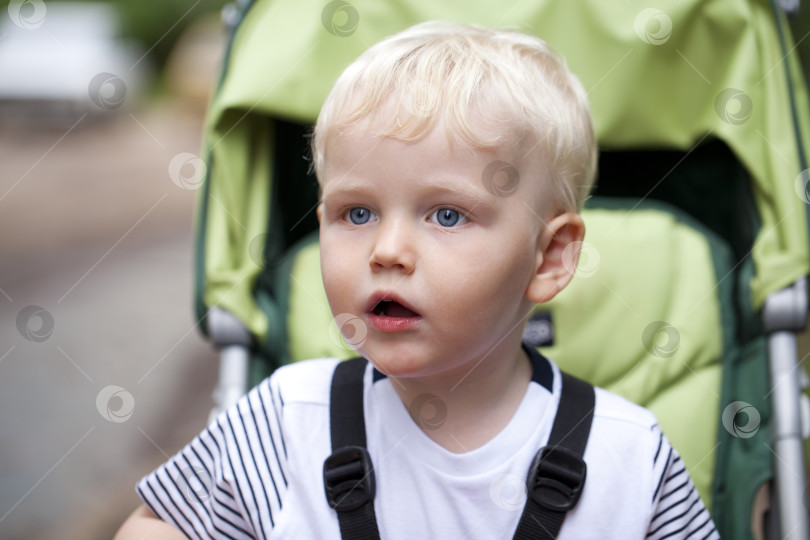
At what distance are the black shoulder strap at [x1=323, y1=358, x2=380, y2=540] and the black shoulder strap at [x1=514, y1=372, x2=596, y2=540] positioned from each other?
0.18m

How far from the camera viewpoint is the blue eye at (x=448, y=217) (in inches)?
33.8

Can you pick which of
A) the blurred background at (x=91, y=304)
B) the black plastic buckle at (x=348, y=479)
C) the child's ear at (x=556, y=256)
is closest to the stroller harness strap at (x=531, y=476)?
the black plastic buckle at (x=348, y=479)

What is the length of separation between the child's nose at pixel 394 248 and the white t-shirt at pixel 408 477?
243 mm

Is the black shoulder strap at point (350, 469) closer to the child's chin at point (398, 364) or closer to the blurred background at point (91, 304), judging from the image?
the child's chin at point (398, 364)

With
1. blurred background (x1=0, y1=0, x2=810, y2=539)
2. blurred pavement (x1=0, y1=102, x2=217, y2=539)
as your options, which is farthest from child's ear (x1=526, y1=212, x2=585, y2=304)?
blurred pavement (x1=0, y1=102, x2=217, y2=539)

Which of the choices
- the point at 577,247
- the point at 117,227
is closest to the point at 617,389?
the point at 577,247

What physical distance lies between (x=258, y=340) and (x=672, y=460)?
28.1 inches

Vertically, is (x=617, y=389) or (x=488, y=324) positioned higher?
(x=617, y=389)

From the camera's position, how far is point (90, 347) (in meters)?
2.98

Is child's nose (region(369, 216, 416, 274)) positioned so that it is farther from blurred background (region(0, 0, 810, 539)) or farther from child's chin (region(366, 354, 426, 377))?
blurred background (region(0, 0, 810, 539))

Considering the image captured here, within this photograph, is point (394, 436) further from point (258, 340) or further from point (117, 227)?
point (117, 227)

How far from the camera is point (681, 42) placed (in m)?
1.41

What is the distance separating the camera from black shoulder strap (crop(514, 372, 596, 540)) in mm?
924

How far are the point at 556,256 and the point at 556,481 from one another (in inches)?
10.7
